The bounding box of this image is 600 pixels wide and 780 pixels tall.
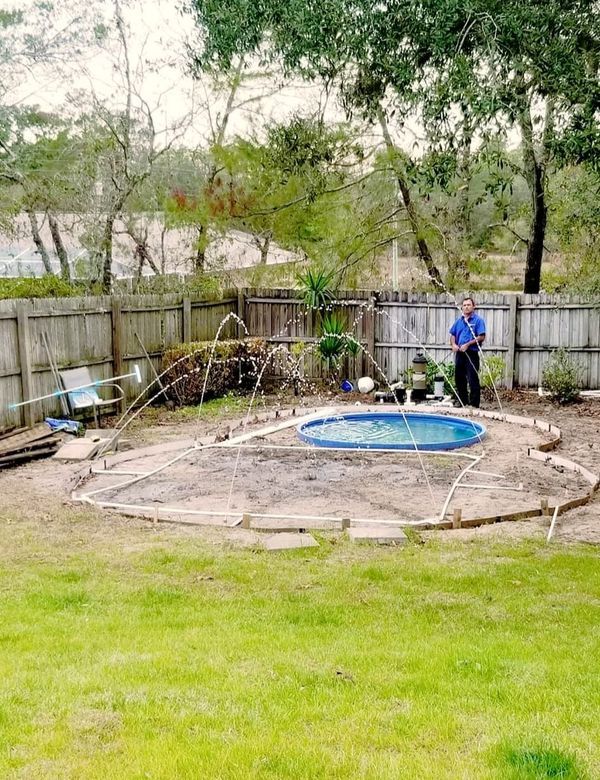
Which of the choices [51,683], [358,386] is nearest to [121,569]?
[51,683]

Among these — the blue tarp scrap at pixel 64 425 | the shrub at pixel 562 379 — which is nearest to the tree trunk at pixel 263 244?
the shrub at pixel 562 379

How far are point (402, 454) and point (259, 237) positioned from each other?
32.2ft

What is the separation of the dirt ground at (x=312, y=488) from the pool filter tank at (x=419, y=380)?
2.66 m

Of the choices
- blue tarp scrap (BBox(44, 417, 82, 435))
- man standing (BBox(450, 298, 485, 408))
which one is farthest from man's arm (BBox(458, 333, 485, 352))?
blue tarp scrap (BBox(44, 417, 82, 435))

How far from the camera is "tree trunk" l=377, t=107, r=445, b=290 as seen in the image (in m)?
15.5

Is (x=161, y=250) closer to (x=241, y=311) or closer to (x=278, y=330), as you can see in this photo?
(x=241, y=311)

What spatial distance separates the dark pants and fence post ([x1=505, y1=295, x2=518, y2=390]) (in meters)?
1.65

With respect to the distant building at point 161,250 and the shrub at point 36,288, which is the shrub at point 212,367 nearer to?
the shrub at point 36,288

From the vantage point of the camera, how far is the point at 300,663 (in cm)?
374

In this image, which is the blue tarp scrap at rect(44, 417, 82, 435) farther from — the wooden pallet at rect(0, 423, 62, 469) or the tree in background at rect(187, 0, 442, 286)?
the tree in background at rect(187, 0, 442, 286)

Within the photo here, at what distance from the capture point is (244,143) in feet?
53.4

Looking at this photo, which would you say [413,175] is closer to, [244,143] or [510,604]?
[510,604]

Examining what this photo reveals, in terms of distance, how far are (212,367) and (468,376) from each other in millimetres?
4374

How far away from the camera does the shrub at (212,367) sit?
1323 cm
